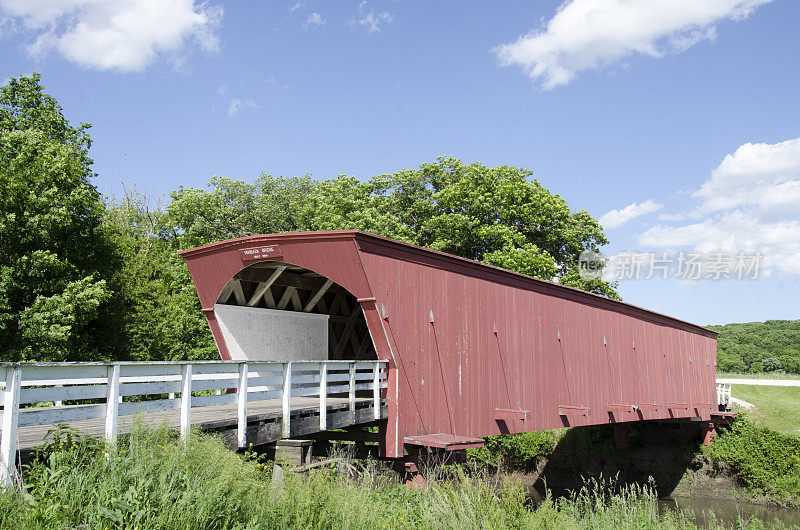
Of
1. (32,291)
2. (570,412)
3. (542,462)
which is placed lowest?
(542,462)

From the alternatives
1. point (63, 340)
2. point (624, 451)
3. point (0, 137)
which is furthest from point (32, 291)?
point (624, 451)

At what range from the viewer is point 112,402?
719 centimetres

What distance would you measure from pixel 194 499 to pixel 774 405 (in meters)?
30.0

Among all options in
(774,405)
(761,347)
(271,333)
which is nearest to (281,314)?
(271,333)

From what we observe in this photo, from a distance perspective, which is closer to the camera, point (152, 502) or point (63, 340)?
point (152, 502)

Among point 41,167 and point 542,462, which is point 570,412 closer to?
point 542,462

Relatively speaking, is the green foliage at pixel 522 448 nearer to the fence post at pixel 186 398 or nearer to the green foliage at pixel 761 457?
the green foliage at pixel 761 457

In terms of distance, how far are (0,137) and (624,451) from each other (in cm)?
2621

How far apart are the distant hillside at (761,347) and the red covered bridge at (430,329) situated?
52.4 m

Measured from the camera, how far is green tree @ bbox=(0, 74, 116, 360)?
19.9 meters

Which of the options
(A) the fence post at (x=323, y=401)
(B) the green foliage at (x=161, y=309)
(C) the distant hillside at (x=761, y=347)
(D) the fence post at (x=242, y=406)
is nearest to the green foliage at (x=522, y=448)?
(B) the green foliage at (x=161, y=309)

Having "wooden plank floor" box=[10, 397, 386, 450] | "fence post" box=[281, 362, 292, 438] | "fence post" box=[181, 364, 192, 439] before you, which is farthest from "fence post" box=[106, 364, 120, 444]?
"fence post" box=[281, 362, 292, 438]

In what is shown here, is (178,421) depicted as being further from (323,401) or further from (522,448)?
(522,448)

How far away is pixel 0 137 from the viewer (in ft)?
73.6
